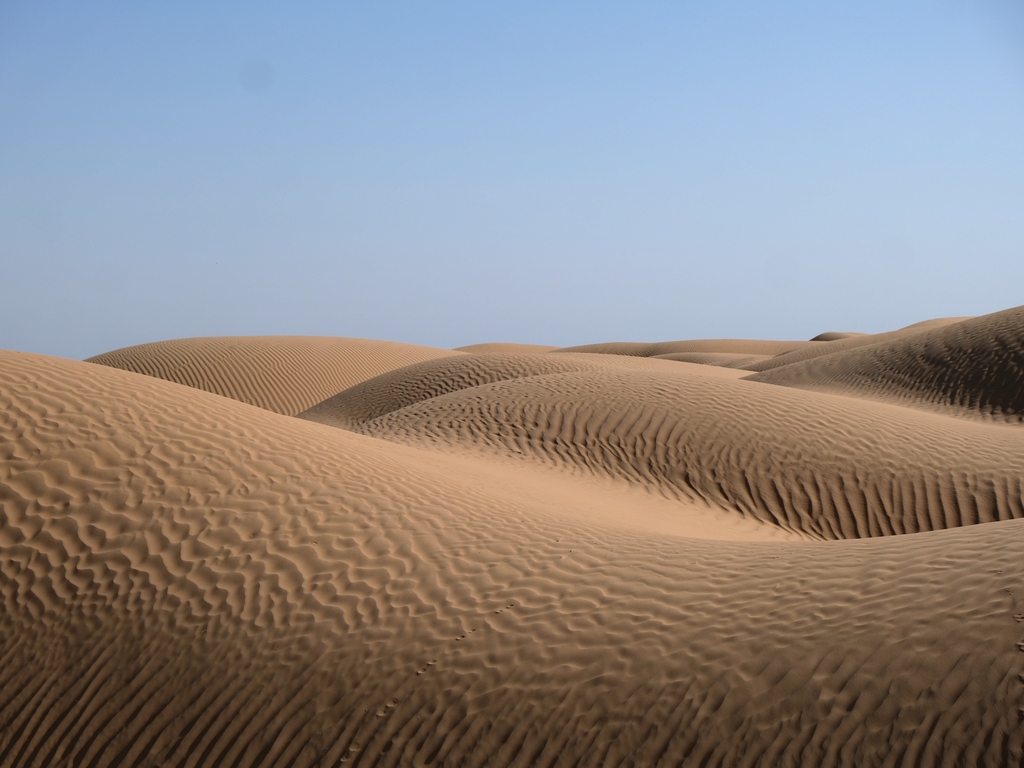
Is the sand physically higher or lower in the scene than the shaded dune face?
lower

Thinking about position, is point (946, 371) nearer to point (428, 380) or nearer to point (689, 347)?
point (428, 380)

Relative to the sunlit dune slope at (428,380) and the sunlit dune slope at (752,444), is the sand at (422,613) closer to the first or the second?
the sunlit dune slope at (752,444)

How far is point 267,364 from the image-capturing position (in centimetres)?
2019

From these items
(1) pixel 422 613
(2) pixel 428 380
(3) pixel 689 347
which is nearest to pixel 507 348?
(3) pixel 689 347

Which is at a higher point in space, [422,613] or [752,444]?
[752,444]

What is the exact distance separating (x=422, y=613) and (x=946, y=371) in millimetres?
12241

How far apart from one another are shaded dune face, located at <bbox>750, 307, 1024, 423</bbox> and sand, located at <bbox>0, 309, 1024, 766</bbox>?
5.48m

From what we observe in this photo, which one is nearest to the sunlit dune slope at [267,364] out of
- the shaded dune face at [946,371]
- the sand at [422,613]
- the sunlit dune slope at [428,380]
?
the sunlit dune slope at [428,380]

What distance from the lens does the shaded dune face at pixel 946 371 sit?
40.3ft

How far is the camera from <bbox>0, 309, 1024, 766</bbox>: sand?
2699 millimetres

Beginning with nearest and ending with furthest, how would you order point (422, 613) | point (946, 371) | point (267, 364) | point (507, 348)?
1. point (422, 613)
2. point (946, 371)
3. point (267, 364)
4. point (507, 348)

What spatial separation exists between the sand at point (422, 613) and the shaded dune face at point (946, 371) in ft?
18.0

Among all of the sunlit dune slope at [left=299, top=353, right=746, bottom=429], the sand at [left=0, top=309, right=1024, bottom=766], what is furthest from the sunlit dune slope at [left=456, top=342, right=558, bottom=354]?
the sand at [left=0, top=309, right=1024, bottom=766]

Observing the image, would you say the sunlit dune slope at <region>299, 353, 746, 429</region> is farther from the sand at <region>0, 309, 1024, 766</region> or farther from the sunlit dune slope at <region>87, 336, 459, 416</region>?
the sand at <region>0, 309, 1024, 766</region>
